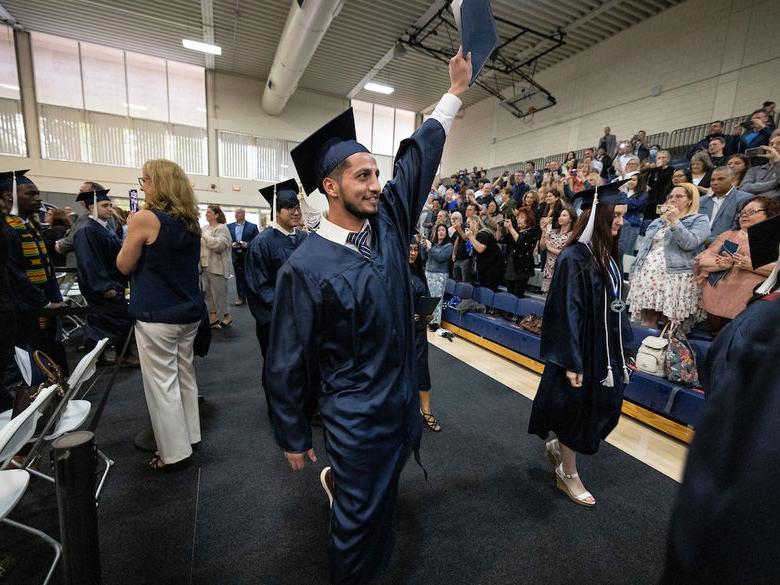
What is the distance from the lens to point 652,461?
2.51 m

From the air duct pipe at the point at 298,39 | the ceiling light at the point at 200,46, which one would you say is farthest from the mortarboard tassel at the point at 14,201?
the ceiling light at the point at 200,46

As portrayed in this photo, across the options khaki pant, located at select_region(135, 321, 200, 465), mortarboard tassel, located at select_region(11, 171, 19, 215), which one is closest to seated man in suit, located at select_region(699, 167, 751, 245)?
khaki pant, located at select_region(135, 321, 200, 465)

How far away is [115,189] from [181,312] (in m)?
12.3

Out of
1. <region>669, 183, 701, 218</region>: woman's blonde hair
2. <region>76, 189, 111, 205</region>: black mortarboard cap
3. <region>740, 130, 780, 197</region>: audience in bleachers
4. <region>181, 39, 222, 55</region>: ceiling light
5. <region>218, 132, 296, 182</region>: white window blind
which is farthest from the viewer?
<region>218, 132, 296, 182</region>: white window blind

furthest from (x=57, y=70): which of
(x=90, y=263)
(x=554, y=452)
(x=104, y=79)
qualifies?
(x=554, y=452)

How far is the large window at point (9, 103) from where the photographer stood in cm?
947

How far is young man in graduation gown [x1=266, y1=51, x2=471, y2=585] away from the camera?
1.15 m

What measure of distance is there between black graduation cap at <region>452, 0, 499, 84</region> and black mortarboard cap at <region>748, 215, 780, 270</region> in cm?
118

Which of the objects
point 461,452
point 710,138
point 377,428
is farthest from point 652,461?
point 710,138

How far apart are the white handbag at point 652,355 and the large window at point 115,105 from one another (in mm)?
13401

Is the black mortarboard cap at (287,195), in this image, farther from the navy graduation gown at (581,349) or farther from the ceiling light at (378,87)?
the ceiling light at (378,87)

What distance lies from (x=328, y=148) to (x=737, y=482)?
130 cm

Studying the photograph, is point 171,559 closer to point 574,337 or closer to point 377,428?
point 377,428

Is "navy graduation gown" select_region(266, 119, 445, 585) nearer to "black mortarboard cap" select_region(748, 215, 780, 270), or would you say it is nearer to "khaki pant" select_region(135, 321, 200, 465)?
"khaki pant" select_region(135, 321, 200, 465)
